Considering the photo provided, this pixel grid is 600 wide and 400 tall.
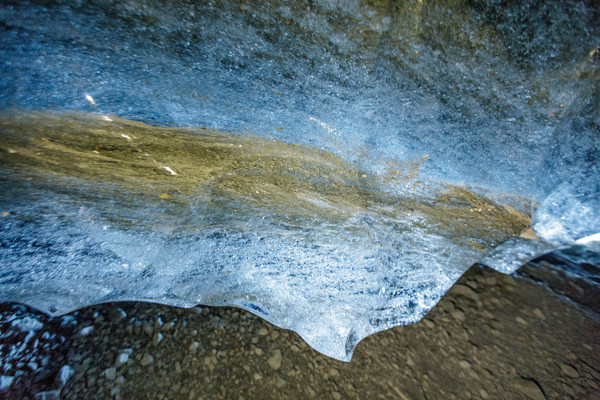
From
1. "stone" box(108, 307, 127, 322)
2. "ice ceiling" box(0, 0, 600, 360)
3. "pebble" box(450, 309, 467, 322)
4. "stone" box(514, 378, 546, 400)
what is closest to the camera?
"ice ceiling" box(0, 0, 600, 360)

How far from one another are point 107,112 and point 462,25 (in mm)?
1278

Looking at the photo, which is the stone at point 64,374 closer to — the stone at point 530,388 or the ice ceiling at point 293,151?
the ice ceiling at point 293,151

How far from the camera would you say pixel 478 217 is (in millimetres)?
1299

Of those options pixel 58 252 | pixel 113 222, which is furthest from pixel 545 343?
pixel 58 252

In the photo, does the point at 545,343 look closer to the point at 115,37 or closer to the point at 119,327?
the point at 119,327

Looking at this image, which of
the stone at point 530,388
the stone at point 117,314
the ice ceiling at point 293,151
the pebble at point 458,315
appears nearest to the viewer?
the ice ceiling at point 293,151

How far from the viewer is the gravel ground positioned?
93cm

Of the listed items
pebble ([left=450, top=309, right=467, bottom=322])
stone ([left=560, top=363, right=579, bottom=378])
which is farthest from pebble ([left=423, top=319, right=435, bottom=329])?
stone ([left=560, top=363, right=579, bottom=378])

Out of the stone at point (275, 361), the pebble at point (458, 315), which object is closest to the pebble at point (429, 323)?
the pebble at point (458, 315)

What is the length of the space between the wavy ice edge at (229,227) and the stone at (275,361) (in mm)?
122

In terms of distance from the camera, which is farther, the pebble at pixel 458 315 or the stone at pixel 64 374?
the pebble at pixel 458 315

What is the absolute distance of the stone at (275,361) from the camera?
1020 millimetres

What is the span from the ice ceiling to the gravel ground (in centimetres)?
8

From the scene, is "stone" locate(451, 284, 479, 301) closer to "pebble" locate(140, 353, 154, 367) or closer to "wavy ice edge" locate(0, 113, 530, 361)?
"wavy ice edge" locate(0, 113, 530, 361)
